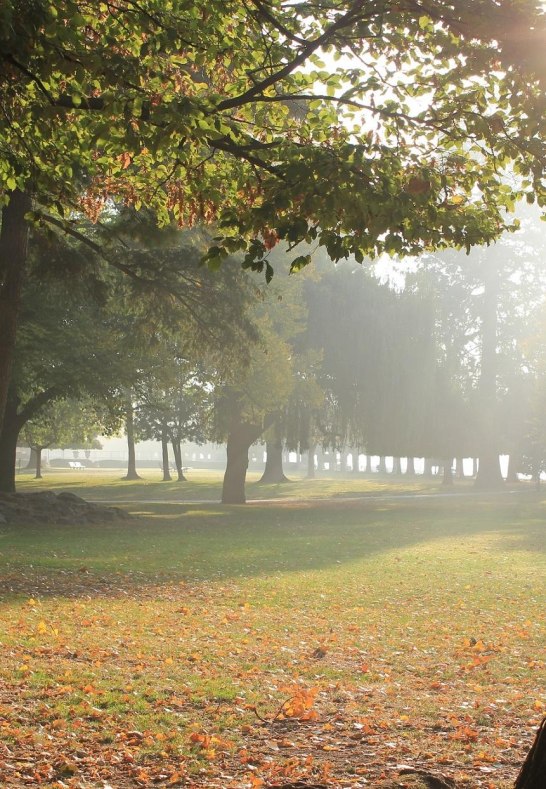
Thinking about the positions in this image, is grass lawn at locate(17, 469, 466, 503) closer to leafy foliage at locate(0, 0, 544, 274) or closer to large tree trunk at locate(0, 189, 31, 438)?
large tree trunk at locate(0, 189, 31, 438)

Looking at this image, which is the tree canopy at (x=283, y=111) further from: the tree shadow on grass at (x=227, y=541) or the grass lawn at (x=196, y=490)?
the grass lawn at (x=196, y=490)

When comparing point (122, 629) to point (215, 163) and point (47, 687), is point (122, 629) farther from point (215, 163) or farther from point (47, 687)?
point (215, 163)

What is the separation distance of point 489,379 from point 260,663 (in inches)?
1720

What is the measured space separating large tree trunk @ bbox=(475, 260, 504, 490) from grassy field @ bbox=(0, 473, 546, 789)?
28.8 metres

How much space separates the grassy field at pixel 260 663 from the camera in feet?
19.3

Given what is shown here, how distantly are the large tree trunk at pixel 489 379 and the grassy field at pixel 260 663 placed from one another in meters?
28.8

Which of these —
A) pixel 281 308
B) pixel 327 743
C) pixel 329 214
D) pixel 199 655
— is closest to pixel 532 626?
pixel 199 655

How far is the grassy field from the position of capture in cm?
589

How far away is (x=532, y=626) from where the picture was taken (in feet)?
39.6

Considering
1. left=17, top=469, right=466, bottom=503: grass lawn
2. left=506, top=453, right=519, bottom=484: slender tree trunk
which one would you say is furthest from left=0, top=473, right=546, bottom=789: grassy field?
left=506, top=453, right=519, bottom=484: slender tree trunk

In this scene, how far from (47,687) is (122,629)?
3229 millimetres

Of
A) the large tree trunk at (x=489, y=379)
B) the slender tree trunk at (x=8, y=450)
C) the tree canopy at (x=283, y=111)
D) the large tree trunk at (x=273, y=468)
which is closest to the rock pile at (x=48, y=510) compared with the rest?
the slender tree trunk at (x=8, y=450)

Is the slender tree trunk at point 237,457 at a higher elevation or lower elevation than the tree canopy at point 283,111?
lower

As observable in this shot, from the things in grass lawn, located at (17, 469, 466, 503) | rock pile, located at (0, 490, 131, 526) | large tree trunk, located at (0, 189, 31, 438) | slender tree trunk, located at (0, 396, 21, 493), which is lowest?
grass lawn, located at (17, 469, 466, 503)
